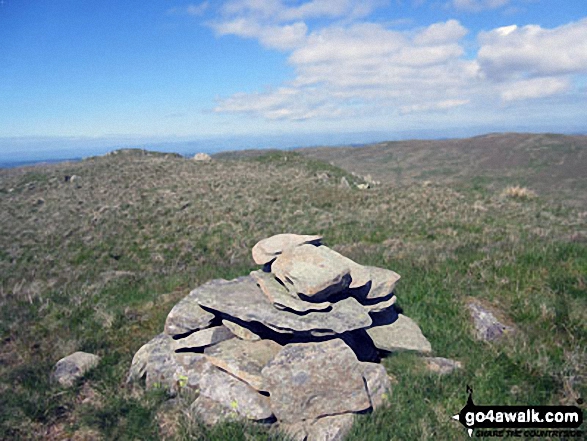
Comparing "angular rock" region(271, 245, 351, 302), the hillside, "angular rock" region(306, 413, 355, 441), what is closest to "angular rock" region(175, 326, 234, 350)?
"angular rock" region(271, 245, 351, 302)

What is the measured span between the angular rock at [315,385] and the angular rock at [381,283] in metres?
1.92

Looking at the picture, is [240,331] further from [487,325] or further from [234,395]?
[487,325]

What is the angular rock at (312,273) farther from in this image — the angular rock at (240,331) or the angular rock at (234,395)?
the angular rock at (234,395)

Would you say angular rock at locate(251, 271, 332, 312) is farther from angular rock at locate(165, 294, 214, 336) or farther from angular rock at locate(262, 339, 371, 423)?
angular rock at locate(165, 294, 214, 336)

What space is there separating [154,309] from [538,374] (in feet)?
26.4

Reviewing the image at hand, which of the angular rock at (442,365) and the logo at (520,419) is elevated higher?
the angular rock at (442,365)

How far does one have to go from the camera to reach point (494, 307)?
7.69 metres

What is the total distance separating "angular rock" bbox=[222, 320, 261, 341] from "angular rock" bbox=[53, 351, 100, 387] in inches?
107

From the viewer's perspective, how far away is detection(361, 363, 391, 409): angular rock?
5.36 meters

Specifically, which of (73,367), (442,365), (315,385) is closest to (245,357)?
(315,385)

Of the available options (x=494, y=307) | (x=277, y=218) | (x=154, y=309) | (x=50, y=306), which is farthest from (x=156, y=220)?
(x=494, y=307)

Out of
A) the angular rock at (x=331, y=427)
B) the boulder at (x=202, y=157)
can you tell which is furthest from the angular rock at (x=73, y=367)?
the boulder at (x=202, y=157)

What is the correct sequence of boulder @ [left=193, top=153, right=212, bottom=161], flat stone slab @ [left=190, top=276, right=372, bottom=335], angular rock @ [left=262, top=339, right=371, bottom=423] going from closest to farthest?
angular rock @ [left=262, top=339, right=371, bottom=423] → flat stone slab @ [left=190, top=276, right=372, bottom=335] → boulder @ [left=193, top=153, right=212, bottom=161]

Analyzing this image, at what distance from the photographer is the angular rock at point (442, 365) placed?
584 cm
